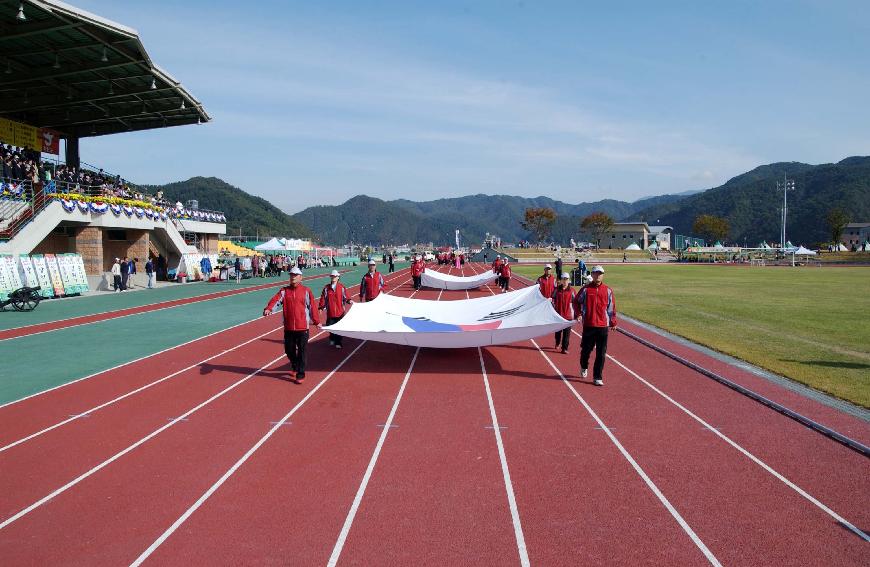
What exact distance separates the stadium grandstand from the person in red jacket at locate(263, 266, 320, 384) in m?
16.7

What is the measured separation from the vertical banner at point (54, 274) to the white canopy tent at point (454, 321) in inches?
635

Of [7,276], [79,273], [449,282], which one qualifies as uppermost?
[7,276]

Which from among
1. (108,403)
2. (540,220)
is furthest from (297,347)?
(540,220)

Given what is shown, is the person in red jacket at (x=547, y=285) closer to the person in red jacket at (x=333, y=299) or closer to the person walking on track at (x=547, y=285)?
the person walking on track at (x=547, y=285)

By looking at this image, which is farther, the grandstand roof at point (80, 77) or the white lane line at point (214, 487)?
the grandstand roof at point (80, 77)

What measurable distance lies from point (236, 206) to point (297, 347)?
13336 centimetres

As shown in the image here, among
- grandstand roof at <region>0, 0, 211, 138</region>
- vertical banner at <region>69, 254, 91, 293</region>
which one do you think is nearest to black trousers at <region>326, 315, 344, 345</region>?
grandstand roof at <region>0, 0, 211, 138</region>

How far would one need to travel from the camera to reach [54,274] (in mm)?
22219

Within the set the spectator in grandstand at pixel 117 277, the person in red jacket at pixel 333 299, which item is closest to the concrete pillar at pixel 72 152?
the spectator in grandstand at pixel 117 277

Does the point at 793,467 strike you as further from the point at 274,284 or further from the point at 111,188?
the point at 111,188

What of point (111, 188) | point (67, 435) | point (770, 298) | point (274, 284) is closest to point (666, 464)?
point (67, 435)

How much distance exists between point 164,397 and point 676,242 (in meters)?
160

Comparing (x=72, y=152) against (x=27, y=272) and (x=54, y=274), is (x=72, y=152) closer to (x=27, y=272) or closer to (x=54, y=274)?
(x=54, y=274)

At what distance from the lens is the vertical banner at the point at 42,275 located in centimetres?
2100
